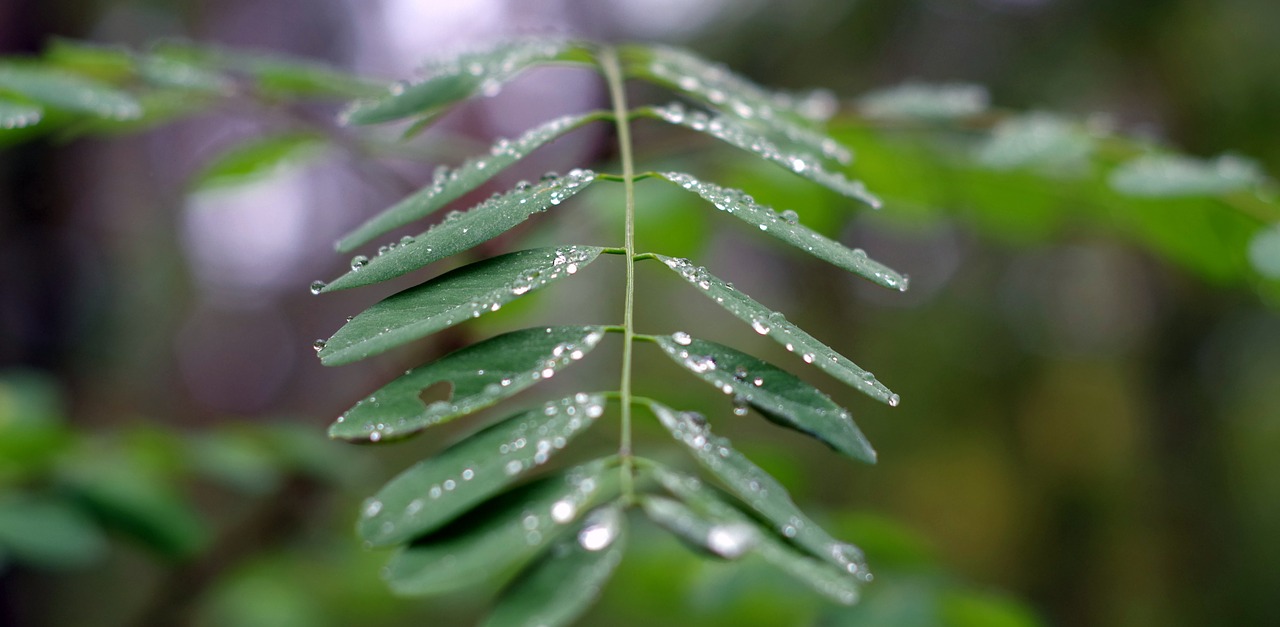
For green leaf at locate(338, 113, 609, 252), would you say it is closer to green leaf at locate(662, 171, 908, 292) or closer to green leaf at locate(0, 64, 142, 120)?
green leaf at locate(662, 171, 908, 292)

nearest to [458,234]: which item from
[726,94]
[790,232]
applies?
[790,232]

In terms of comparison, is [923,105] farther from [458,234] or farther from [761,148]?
[458,234]

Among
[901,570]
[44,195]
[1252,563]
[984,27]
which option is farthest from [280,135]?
[1252,563]

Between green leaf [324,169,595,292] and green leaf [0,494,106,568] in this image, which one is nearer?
green leaf [324,169,595,292]

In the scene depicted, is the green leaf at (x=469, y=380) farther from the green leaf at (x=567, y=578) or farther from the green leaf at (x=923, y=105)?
the green leaf at (x=923, y=105)

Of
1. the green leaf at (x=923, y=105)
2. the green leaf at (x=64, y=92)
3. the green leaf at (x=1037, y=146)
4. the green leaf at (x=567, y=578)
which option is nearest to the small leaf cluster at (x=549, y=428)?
the green leaf at (x=567, y=578)

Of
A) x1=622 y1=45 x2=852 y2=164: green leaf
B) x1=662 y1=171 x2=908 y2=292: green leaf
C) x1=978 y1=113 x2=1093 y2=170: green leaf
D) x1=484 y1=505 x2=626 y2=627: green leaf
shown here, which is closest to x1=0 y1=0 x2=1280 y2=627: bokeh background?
x1=978 y1=113 x2=1093 y2=170: green leaf
